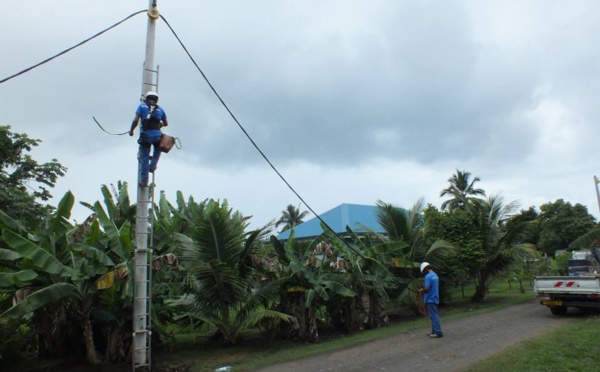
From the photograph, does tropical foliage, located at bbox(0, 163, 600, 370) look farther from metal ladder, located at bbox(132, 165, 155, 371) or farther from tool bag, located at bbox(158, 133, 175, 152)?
tool bag, located at bbox(158, 133, 175, 152)

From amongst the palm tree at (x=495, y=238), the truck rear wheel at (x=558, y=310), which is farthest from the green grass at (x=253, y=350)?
the palm tree at (x=495, y=238)

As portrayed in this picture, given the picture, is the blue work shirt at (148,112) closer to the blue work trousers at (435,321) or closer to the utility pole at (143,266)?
the utility pole at (143,266)

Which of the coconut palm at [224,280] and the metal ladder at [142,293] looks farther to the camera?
the coconut palm at [224,280]

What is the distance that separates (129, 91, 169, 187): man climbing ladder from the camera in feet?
23.3

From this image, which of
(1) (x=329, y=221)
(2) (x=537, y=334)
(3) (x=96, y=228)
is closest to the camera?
(3) (x=96, y=228)

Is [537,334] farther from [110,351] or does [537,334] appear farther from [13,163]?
[13,163]

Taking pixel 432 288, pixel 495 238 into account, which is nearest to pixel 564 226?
pixel 495 238

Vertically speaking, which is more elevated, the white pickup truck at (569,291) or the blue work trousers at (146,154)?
the blue work trousers at (146,154)

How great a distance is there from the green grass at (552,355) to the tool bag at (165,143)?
5992mm

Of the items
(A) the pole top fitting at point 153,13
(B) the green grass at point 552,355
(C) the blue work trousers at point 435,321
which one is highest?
(A) the pole top fitting at point 153,13

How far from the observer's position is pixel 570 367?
6617 millimetres

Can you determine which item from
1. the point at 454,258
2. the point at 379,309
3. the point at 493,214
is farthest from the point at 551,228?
the point at 379,309

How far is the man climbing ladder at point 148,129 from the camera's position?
279 inches

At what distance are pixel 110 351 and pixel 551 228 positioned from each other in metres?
46.0
